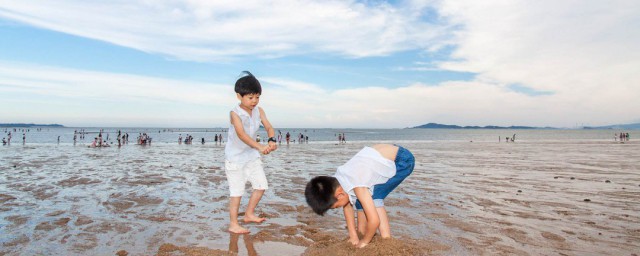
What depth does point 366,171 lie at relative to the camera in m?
3.64

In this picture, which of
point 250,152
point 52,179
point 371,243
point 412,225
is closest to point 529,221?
point 412,225

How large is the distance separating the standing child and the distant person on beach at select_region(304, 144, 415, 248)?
100 centimetres

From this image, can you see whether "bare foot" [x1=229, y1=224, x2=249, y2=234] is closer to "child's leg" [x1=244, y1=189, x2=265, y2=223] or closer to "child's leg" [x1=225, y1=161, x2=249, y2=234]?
"child's leg" [x1=225, y1=161, x2=249, y2=234]

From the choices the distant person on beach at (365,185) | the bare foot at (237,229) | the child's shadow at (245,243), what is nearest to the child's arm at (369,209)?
the distant person on beach at (365,185)

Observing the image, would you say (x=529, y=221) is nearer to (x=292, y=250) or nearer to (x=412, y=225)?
(x=412, y=225)

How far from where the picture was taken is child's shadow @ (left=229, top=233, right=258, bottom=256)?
3.84 m

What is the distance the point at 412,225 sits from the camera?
502 centimetres

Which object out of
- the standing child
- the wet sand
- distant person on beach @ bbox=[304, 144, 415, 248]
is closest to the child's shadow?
the wet sand

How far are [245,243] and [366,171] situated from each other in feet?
5.29

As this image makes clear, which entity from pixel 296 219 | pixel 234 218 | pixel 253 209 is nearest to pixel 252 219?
pixel 253 209

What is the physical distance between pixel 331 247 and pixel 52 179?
887cm

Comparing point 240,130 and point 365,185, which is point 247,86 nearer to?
point 240,130

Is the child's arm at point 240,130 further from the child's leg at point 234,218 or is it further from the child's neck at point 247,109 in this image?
the child's leg at point 234,218

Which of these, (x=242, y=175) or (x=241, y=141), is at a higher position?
(x=241, y=141)
